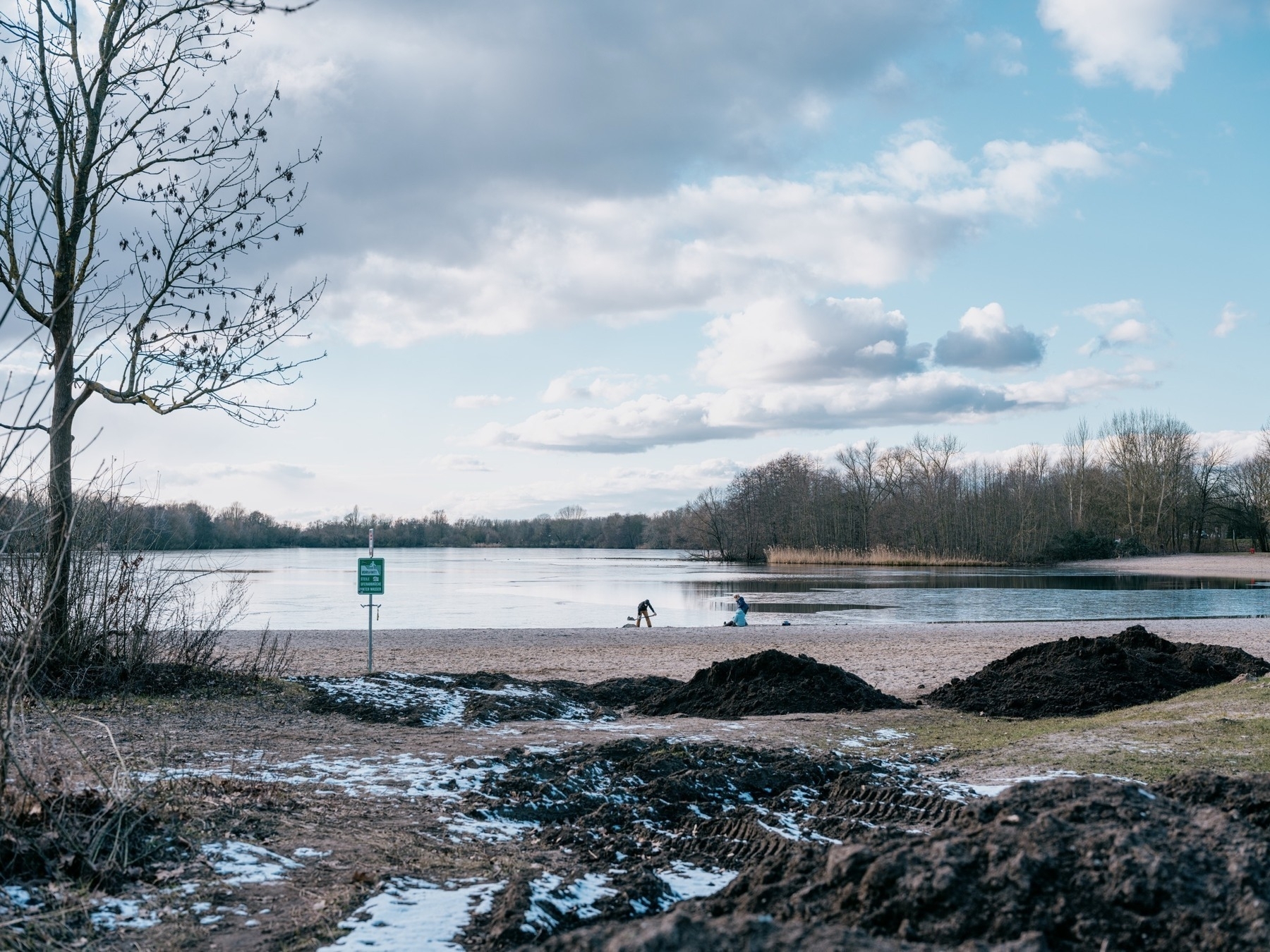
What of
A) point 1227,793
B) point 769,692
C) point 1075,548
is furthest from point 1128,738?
point 1075,548

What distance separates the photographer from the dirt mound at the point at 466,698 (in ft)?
33.2

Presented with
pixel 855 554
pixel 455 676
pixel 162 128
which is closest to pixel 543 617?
pixel 455 676

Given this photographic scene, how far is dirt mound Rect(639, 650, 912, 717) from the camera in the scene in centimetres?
1175

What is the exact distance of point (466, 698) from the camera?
36.2ft

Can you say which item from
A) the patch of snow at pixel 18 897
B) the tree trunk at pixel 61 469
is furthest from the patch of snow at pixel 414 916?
the tree trunk at pixel 61 469

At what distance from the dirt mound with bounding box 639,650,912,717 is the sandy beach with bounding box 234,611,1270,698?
6.45 ft

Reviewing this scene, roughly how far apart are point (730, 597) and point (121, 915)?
38.6 meters

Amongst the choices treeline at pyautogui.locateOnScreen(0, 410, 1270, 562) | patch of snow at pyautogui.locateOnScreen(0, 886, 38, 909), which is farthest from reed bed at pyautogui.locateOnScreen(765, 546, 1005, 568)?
patch of snow at pyautogui.locateOnScreen(0, 886, 38, 909)

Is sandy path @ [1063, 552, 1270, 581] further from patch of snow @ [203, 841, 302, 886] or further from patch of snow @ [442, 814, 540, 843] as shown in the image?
patch of snow @ [203, 841, 302, 886]

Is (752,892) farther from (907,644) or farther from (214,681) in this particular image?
(907,644)

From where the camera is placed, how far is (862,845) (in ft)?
11.9

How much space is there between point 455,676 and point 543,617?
18869mm

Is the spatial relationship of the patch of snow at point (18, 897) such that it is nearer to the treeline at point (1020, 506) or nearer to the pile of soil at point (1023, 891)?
the pile of soil at point (1023, 891)

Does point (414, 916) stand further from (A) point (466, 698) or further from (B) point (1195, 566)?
(B) point (1195, 566)
